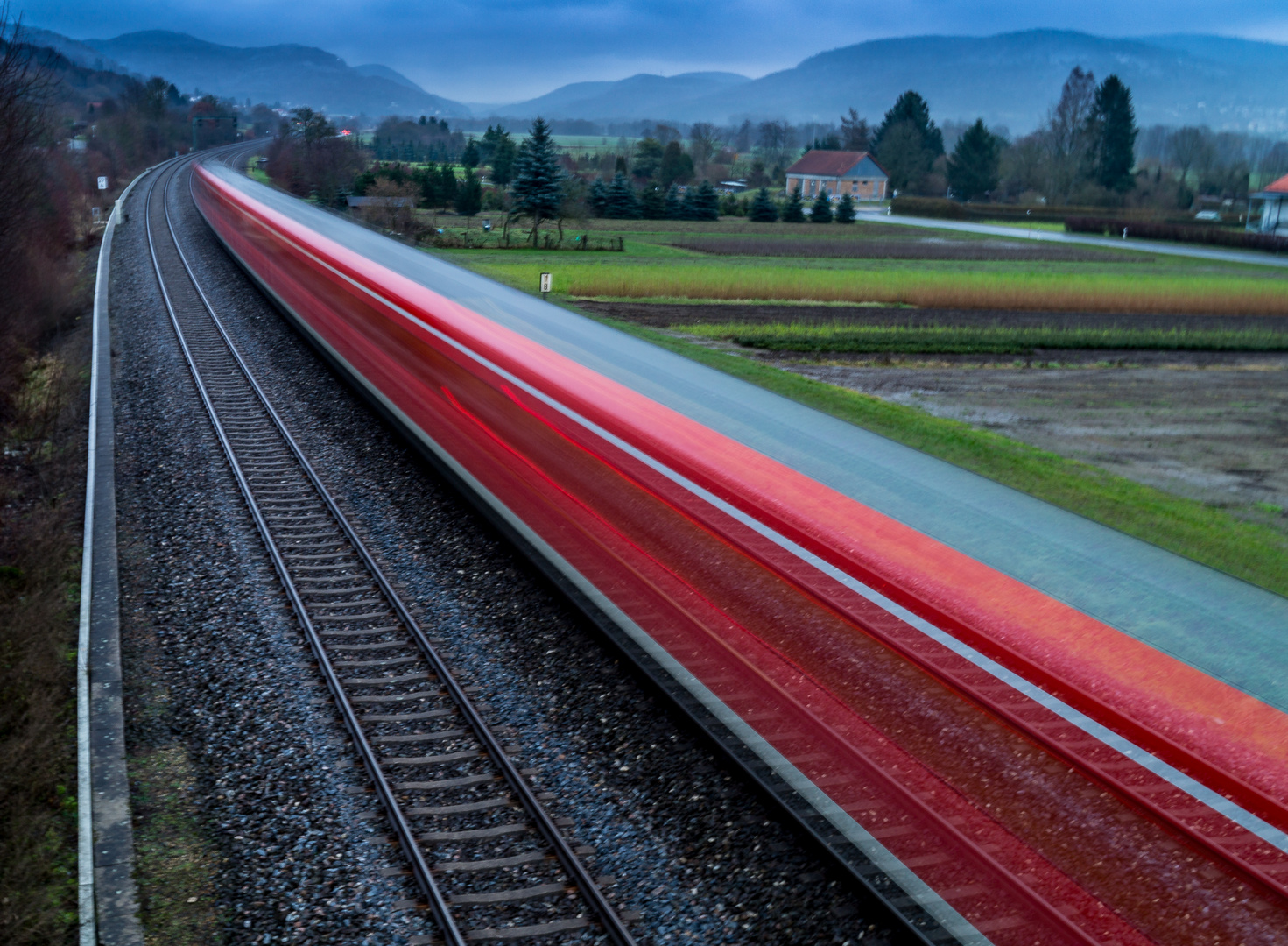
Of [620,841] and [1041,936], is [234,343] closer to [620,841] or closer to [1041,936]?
[620,841]

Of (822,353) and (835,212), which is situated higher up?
→ (835,212)

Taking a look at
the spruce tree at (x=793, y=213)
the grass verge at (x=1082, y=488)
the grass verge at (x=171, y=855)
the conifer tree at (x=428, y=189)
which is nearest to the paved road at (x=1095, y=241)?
the spruce tree at (x=793, y=213)

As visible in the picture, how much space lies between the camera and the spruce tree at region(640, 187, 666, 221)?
82.2 metres

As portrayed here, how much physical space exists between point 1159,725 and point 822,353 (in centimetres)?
1909

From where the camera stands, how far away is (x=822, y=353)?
27188 mm

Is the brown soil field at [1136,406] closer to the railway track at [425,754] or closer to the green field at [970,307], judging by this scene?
the green field at [970,307]

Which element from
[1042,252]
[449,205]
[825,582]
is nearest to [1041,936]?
[825,582]

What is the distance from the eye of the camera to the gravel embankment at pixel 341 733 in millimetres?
6500

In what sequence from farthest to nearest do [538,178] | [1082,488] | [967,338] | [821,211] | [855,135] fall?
[855,135], [821,211], [538,178], [967,338], [1082,488]

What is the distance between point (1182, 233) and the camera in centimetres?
7494

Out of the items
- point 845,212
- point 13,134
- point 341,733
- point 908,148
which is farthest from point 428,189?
point 341,733

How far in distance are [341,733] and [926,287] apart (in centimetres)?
3765

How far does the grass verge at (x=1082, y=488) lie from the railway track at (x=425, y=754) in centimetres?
936

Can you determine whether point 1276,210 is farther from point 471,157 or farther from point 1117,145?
point 471,157
